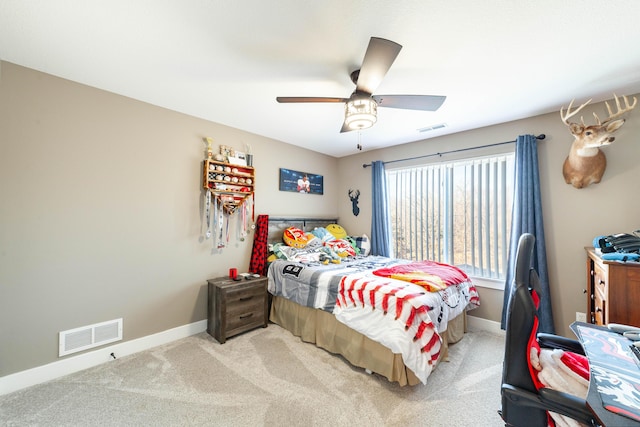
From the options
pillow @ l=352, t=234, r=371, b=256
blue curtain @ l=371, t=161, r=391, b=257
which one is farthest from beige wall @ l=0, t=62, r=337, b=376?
blue curtain @ l=371, t=161, r=391, b=257

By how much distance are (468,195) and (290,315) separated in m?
2.80


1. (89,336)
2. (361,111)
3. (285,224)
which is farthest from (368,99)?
(89,336)

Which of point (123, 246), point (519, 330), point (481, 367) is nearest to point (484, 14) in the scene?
point (519, 330)

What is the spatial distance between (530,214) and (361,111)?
2.31 m

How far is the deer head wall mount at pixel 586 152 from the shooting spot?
2.18m

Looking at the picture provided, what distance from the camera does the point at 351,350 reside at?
2.27m

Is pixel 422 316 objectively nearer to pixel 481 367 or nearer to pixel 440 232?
pixel 481 367

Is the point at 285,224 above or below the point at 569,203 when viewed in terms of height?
below

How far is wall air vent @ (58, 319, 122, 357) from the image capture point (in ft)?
6.98

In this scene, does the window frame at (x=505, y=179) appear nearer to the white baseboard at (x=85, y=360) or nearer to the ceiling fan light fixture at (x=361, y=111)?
the ceiling fan light fixture at (x=361, y=111)

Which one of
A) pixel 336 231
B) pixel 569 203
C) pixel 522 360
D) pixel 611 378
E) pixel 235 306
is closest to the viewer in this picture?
pixel 611 378

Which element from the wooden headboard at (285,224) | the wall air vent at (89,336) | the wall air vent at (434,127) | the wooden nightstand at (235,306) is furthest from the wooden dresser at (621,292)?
the wall air vent at (89,336)

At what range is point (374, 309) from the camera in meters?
2.10

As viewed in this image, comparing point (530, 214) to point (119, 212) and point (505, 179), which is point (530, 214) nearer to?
point (505, 179)
